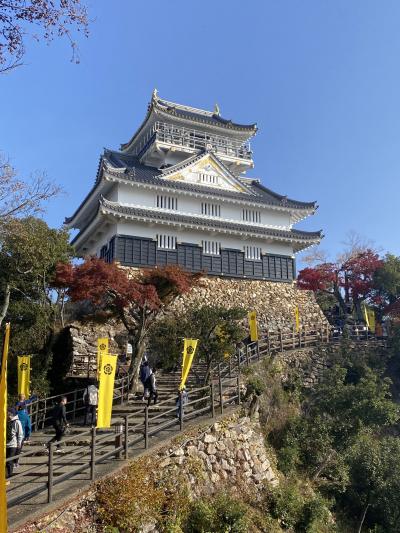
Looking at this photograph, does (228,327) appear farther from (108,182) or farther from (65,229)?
(108,182)

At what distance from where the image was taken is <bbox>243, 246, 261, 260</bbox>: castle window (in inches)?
1162

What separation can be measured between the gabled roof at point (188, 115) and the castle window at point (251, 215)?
28.8 ft

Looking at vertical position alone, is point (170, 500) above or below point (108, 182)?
below

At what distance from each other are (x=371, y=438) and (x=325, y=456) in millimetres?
3395

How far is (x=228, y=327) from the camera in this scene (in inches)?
770

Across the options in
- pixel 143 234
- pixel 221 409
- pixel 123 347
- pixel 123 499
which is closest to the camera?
pixel 123 499

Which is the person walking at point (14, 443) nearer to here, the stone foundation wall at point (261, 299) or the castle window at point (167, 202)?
the stone foundation wall at point (261, 299)

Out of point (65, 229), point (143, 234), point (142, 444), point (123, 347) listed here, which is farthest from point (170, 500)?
point (143, 234)

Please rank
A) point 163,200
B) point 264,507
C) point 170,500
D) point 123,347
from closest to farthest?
point 170,500 < point 264,507 < point 123,347 < point 163,200

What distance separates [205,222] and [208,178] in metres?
4.25

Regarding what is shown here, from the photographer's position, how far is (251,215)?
3092 centimetres

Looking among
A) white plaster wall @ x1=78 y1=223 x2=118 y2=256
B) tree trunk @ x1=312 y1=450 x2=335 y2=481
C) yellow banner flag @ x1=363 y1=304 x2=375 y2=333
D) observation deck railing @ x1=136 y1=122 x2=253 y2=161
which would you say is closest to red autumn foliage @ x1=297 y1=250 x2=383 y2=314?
yellow banner flag @ x1=363 y1=304 x2=375 y2=333

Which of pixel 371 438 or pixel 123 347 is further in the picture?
pixel 123 347

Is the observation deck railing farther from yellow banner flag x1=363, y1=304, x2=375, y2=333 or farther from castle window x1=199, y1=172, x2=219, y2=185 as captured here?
yellow banner flag x1=363, y1=304, x2=375, y2=333
